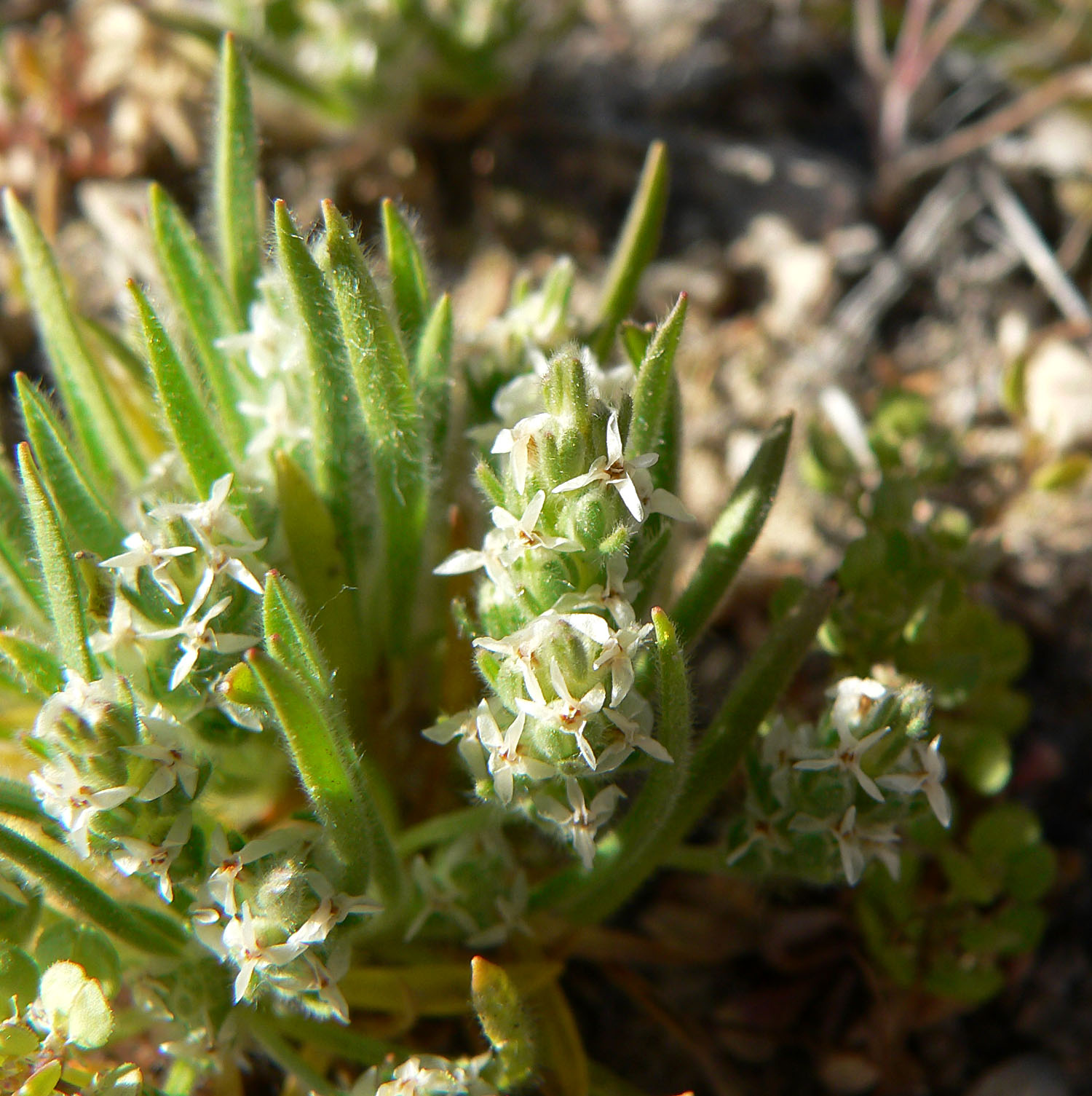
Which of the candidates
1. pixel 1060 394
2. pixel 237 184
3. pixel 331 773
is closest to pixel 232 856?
pixel 331 773

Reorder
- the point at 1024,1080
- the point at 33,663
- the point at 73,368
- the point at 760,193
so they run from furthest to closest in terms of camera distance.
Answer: the point at 760,193 → the point at 1024,1080 → the point at 73,368 → the point at 33,663

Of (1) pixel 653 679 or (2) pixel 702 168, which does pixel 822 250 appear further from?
(1) pixel 653 679

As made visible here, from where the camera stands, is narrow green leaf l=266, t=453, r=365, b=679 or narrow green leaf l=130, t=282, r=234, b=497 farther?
narrow green leaf l=266, t=453, r=365, b=679

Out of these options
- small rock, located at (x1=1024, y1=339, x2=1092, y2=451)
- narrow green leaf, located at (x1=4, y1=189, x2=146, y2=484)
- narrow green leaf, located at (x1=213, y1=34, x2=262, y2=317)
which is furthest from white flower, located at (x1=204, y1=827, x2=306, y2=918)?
small rock, located at (x1=1024, y1=339, x2=1092, y2=451)

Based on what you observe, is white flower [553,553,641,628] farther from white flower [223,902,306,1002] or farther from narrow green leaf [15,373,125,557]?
narrow green leaf [15,373,125,557]

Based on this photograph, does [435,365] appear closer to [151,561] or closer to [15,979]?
[151,561]

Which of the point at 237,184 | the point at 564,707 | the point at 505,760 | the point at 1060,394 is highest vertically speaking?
the point at 237,184
